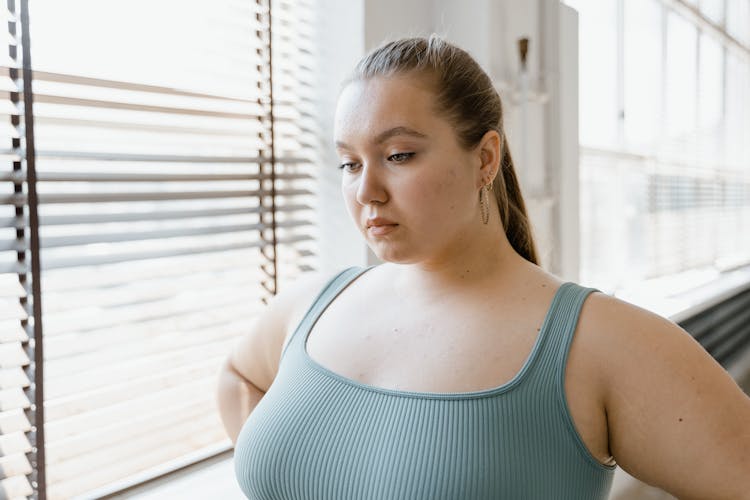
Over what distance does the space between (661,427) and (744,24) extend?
172 inches

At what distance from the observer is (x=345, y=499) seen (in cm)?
88

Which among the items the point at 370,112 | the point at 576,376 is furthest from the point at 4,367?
the point at 576,376

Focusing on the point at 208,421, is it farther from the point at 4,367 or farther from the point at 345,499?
the point at 345,499

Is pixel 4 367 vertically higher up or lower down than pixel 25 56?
lower down

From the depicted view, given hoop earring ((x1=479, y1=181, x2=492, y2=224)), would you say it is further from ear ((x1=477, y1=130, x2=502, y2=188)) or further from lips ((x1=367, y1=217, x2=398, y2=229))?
lips ((x1=367, y1=217, x2=398, y2=229))

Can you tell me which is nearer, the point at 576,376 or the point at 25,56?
the point at 576,376

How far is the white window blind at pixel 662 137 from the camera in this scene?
2.76 meters

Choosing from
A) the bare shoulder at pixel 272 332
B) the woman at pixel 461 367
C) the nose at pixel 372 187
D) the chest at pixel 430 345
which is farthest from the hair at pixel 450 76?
the bare shoulder at pixel 272 332

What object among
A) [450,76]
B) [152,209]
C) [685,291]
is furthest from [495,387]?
[685,291]

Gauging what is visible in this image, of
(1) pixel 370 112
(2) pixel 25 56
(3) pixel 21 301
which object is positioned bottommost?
(3) pixel 21 301

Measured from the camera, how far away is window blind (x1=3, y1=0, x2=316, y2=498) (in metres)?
1.19

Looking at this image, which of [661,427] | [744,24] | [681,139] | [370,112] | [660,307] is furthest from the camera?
[744,24]

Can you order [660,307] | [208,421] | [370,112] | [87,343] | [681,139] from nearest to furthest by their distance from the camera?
[370,112]
[87,343]
[208,421]
[660,307]
[681,139]

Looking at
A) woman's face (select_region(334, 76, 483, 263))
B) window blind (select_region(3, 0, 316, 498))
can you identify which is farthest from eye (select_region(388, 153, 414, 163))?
window blind (select_region(3, 0, 316, 498))
